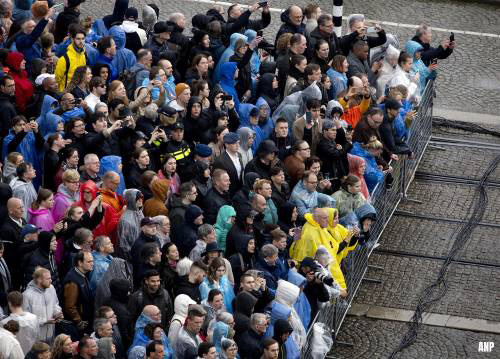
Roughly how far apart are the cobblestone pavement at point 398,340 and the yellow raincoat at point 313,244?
0.98m

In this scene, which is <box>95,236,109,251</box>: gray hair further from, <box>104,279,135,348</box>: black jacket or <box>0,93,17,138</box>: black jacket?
<box>0,93,17,138</box>: black jacket

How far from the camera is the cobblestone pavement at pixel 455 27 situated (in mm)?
29875

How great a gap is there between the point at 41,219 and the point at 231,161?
3.54 metres

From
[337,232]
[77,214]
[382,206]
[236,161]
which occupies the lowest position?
[382,206]

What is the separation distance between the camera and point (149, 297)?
19.3 meters

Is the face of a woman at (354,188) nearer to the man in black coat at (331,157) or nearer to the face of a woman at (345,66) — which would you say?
the man in black coat at (331,157)

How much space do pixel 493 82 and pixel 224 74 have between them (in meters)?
7.36

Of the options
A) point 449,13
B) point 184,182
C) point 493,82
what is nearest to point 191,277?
point 184,182

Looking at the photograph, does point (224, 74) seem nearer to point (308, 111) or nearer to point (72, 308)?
point (308, 111)

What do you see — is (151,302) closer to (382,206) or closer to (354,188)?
(354,188)

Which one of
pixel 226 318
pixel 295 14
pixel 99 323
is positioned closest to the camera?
pixel 99 323

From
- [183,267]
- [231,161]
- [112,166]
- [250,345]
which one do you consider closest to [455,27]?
[231,161]

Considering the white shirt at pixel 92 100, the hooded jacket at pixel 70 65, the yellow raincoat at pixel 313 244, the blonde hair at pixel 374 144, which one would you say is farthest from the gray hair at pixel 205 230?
the hooded jacket at pixel 70 65

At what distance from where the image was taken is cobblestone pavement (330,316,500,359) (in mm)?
21844
